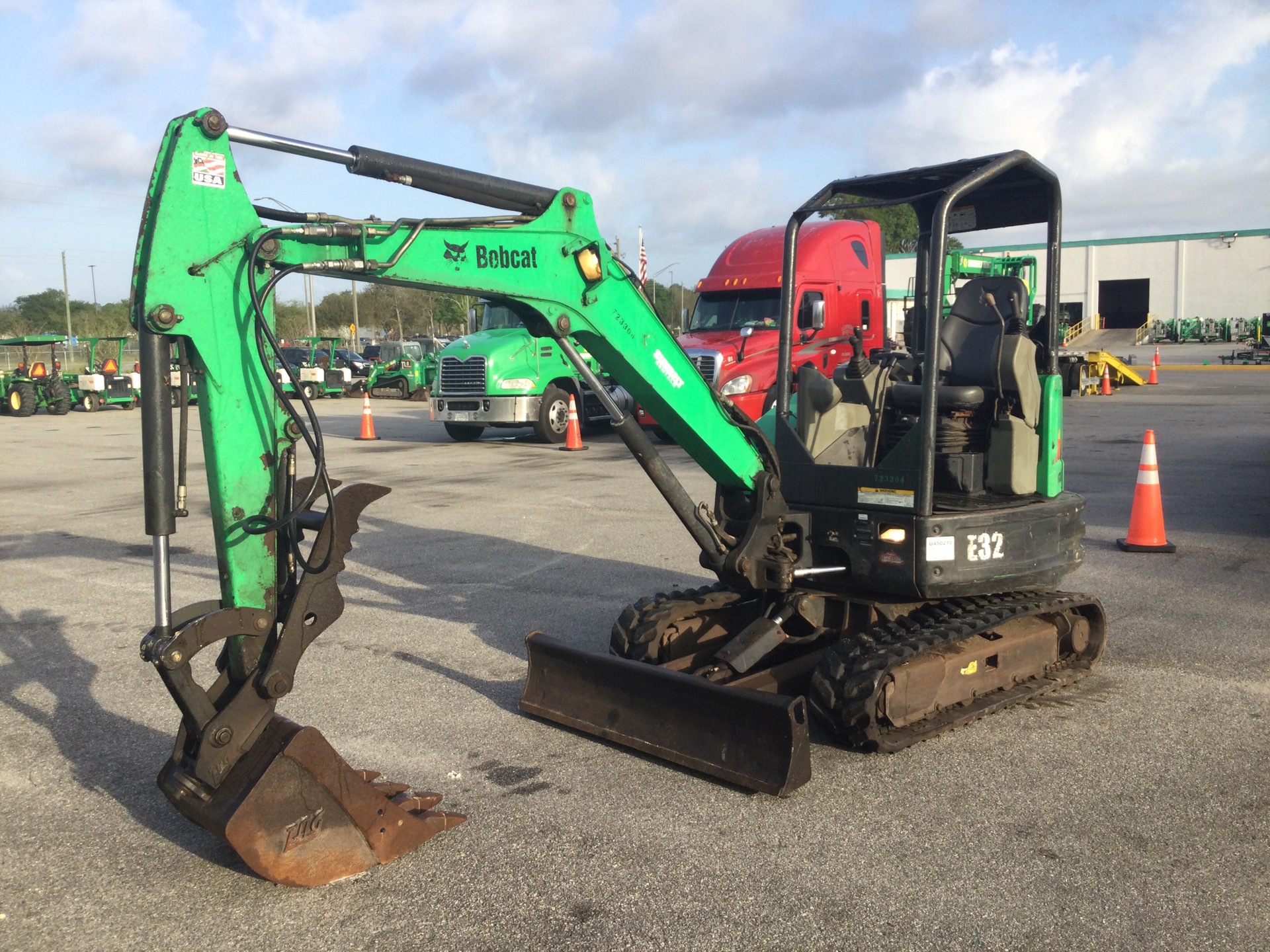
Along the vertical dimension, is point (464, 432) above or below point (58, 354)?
below

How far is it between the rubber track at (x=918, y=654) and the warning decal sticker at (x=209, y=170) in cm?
326

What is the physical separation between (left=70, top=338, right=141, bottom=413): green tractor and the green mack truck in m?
15.9

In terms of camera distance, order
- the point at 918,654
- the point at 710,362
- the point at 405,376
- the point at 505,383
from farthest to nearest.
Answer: the point at 405,376
the point at 505,383
the point at 710,362
the point at 918,654

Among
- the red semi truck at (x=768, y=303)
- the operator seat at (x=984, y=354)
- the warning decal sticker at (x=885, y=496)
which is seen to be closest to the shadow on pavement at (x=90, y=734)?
the warning decal sticker at (x=885, y=496)

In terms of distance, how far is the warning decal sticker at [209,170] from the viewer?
148 inches

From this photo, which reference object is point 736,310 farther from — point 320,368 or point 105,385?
point 105,385

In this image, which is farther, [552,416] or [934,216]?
[552,416]

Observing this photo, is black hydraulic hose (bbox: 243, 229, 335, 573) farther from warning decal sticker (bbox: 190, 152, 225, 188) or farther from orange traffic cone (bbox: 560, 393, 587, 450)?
orange traffic cone (bbox: 560, 393, 587, 450)

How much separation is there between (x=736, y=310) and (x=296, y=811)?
14887 mm

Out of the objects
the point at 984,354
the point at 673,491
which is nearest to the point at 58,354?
the point at 673,491

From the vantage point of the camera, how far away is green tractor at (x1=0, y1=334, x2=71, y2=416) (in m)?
30.1

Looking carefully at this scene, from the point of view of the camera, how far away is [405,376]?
3512 cm

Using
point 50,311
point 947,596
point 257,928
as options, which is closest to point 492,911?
point 257,928

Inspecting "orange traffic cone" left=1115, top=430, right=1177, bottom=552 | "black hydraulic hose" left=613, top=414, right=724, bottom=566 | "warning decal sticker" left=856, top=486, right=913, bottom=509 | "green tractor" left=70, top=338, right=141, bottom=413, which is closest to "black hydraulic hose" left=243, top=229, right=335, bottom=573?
"black hydraulic hose" left=613, top=414, right=724, bottom=566
